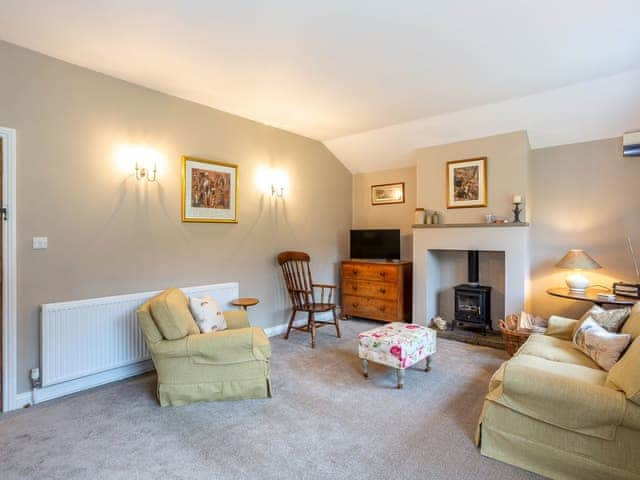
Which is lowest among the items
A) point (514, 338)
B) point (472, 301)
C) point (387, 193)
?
point (514, 338)

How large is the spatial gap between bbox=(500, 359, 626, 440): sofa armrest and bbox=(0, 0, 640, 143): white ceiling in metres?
2.26

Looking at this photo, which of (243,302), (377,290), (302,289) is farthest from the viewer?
(377,290)

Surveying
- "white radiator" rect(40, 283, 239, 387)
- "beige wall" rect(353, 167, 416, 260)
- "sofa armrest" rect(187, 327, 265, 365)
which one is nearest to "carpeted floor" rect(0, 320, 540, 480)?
"white radiator" rect(40, 283, 239, 387)

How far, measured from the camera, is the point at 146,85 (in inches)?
135

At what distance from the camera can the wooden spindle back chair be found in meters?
4.34

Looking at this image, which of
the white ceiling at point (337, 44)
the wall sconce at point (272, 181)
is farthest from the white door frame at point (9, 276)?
the wall sconce at point (272, 181)

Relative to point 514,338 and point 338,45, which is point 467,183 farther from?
point 338,45

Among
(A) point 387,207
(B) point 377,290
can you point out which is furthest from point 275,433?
(A) point 387,207

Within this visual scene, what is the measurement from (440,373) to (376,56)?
290 centimetres

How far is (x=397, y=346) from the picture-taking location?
3.06 metres

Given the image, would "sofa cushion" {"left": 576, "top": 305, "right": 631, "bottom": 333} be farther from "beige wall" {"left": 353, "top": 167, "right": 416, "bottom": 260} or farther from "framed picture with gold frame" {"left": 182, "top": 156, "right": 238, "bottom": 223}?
"framed picture with gold frame" {"left": 182, "top": 156, "right": 238, "bottom": 223}

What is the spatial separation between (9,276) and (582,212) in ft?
18.5

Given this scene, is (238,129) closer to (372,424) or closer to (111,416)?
(111,416)

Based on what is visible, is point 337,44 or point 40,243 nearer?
point 337,44
